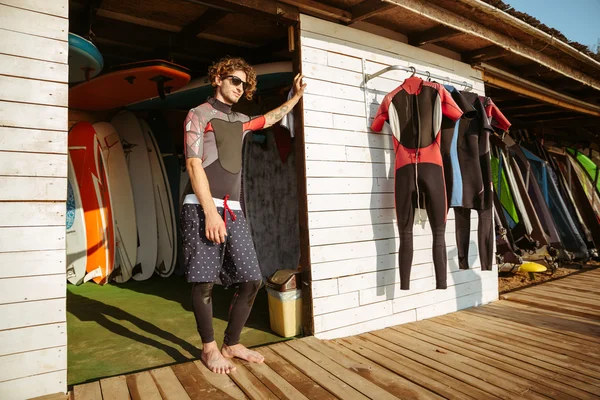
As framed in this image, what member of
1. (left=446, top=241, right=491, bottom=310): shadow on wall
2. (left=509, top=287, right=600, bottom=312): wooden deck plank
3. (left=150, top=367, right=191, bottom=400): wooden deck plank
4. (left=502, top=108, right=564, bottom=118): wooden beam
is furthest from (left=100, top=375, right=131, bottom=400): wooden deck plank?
(left=502, top=108, right=564, bottom=118): wooden beam

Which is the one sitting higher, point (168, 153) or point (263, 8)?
point (263, 8)

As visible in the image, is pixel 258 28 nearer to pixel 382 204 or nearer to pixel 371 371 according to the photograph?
A: pixel 382 204

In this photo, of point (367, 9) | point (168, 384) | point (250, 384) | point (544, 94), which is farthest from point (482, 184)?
point (168, 384)

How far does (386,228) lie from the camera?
3.45 meters

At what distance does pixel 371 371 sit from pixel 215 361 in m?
0.96

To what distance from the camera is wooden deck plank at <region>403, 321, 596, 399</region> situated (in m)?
2.23

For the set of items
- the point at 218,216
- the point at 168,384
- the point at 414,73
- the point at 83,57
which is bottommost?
the point at 168,384

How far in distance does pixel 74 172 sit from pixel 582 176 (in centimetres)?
845

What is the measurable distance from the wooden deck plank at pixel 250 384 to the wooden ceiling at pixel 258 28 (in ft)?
7.83

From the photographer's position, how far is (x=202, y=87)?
14.5 feet

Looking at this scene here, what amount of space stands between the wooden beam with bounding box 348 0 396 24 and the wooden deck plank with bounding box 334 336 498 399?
8.46 ft

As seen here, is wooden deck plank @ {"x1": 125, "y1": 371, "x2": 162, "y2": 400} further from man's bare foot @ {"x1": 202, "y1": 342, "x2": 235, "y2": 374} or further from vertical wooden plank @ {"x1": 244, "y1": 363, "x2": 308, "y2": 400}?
vertical wooden plank @ {"x1": 244, "y1": 363, "x2": 308, "y2": 400}

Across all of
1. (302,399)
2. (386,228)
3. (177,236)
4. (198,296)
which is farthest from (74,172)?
(302,399)

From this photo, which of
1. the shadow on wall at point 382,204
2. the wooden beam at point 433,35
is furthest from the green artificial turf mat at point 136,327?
the wooden beam at point 433,35
